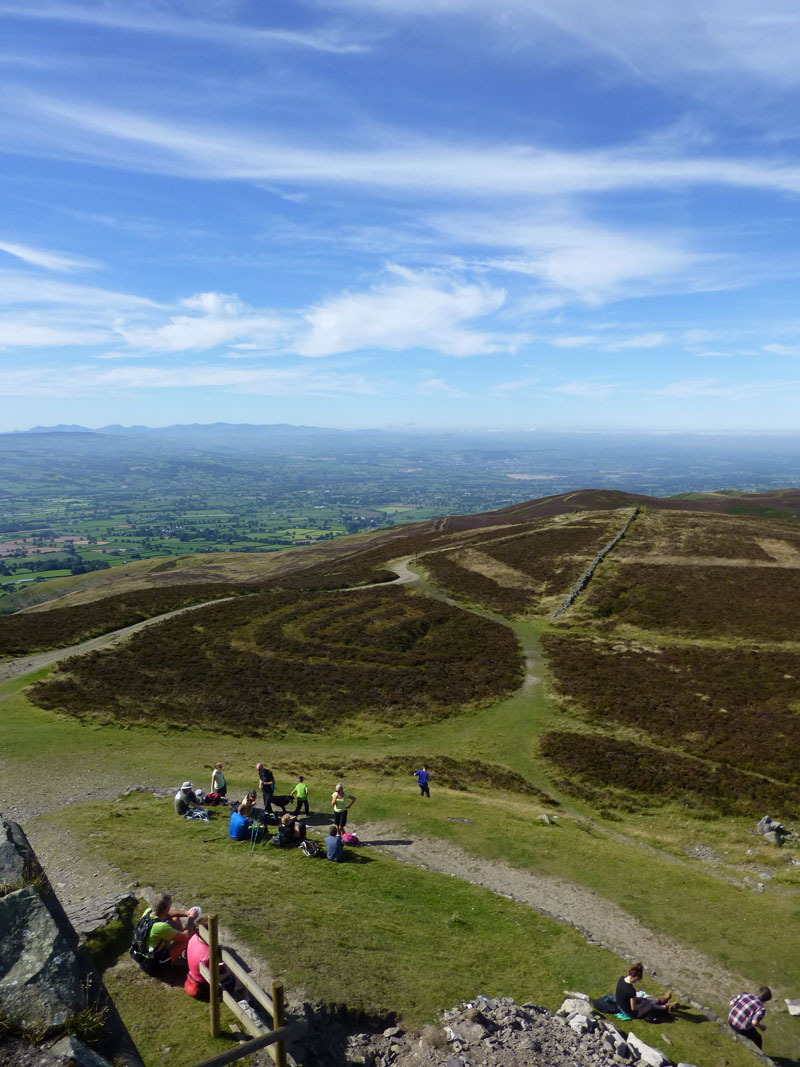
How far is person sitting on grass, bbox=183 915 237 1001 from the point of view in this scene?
1351cm

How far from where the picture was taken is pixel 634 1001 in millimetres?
16344

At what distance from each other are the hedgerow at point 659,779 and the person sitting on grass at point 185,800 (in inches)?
830

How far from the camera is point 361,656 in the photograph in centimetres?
5197

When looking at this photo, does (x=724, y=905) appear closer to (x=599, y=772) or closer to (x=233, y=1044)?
(x=599, y=772)

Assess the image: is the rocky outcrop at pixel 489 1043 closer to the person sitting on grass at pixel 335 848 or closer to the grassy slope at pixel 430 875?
the grassy slope at pixel 430 875

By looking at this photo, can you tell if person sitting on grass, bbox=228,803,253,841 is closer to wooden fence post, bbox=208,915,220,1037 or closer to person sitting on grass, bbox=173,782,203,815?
person sitting on grass, bbox=173,782,203,815

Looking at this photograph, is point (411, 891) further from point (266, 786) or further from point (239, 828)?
point (266, 786)

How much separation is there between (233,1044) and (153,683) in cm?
A: 3664

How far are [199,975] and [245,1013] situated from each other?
70.9 inches

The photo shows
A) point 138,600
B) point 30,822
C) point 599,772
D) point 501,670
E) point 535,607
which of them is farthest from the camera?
point 138,600

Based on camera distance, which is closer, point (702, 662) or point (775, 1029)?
point (775, 1029)

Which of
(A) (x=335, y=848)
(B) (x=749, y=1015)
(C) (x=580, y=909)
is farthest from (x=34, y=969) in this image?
(C) (x=580, y=909)

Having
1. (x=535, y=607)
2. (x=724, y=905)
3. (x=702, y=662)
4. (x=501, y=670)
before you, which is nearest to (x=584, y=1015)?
(x=724, y=905)

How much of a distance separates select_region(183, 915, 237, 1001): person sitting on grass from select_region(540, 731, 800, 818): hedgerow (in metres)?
25.3
